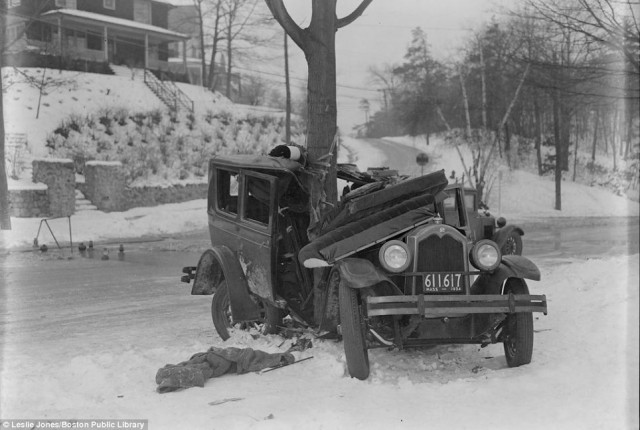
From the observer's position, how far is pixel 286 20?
761cm

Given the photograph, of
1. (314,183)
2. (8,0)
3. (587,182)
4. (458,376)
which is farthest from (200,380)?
(587,182)

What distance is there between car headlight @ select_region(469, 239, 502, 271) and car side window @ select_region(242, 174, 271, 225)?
2.21 m

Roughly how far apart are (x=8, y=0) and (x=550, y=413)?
70.6 feet

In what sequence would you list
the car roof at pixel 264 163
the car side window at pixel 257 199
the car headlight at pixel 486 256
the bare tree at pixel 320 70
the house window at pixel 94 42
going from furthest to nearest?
the house window at pixel 94 42 → the bare tree at pixel 320 70 → the car side window at pixel 257 199 → the car roof at pixel 264 163 → the car headlight at pixel 486 256

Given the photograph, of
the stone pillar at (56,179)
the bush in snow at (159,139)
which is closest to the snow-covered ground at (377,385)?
the stone pillar at (56,179)

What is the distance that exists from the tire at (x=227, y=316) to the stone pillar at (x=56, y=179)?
16.5 m

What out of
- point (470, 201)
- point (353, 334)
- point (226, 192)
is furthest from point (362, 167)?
point (353, 334)

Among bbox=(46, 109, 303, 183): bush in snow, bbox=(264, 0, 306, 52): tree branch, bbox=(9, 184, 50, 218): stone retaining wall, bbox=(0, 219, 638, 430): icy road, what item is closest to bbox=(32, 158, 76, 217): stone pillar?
bbox=(9, 184, 50, 218): stone retaining wall

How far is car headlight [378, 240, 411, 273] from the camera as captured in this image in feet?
17.9

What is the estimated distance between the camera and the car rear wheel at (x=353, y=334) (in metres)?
5.36

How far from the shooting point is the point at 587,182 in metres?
40.6

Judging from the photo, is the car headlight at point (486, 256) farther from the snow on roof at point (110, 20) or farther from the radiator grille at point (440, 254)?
the snow on roof at point (110, 20)

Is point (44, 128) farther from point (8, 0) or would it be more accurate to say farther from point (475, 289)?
point (475, 289)

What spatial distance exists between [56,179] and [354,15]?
17.0 meters
